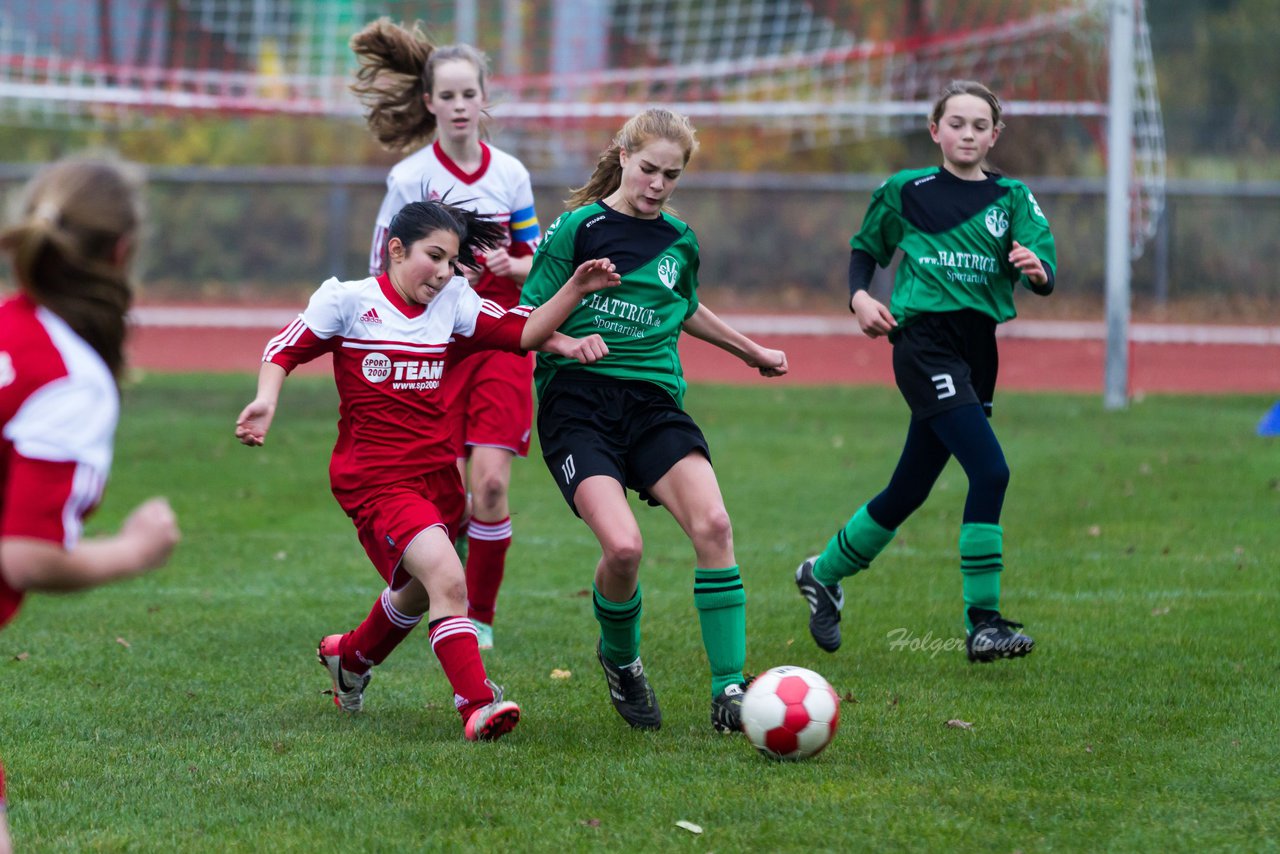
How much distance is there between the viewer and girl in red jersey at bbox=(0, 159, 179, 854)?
8.84 feet

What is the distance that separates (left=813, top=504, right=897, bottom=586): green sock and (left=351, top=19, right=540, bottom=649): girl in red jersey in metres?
1.23

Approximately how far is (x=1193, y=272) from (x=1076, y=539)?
633 inches

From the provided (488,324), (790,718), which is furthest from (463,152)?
(790,718)

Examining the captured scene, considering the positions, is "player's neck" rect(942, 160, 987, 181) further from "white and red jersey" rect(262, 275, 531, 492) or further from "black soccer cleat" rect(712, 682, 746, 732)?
"black soccer cleat" rect(712, 682, 746, 732)

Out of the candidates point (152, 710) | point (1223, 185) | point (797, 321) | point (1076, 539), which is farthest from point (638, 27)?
point (152, 710)

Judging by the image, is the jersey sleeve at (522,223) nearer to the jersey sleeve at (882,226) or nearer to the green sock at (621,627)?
the jersey sleeve at (882,226)

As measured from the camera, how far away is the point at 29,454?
2684 millimetres

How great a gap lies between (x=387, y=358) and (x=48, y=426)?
2.27m

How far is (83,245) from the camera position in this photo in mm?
2854

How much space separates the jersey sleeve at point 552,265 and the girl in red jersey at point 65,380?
2224 mm

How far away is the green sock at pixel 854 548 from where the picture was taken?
20.0ft

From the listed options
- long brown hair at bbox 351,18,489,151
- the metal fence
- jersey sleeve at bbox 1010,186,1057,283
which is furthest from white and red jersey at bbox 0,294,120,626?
the metal fence

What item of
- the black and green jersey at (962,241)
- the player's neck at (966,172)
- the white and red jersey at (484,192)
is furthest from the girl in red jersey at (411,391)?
the player's neck at (966,172)

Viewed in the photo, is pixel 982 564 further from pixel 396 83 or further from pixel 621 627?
pixel 396 83
